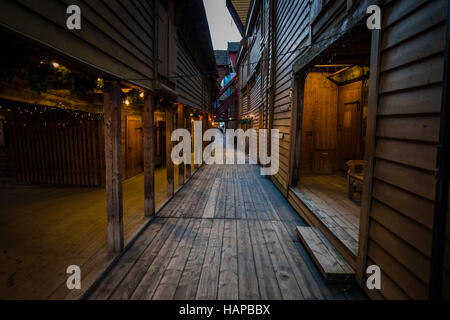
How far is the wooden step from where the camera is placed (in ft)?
8.20

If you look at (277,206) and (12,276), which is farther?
(277,206)

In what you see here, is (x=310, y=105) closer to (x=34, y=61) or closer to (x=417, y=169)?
(x=417, y=169)

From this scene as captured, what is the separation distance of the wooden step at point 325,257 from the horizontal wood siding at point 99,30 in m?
3.58

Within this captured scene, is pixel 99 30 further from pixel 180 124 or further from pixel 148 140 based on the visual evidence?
A: pixel 180 124

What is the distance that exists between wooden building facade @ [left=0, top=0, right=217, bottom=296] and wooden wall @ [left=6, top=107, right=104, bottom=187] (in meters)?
0.03

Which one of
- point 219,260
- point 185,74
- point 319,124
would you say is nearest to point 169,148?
point 185,74

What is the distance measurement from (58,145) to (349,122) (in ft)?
Answer: 29.0

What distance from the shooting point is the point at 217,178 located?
8266 mm

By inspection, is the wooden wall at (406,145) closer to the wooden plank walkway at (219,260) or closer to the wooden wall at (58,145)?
the wooden plank walkway at (219,260)

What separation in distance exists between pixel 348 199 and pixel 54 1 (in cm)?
532

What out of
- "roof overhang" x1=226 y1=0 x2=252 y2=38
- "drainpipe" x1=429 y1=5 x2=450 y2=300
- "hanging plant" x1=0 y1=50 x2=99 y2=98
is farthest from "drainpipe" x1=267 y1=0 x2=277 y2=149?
"roof overhang" x1=226 y1=0 x2=252 y2=38

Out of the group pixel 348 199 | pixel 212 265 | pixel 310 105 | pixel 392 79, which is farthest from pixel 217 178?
pixel 392 79

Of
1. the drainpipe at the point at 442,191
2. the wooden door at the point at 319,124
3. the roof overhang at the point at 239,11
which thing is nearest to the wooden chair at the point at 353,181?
the wooden door at the point at 319,124

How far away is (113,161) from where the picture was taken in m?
2.93
